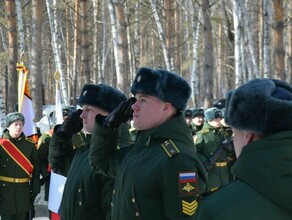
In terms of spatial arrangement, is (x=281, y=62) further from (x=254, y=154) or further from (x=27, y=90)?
(x=254, y=154)

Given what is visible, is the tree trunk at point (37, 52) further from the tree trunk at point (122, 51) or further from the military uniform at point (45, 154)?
the military uniform at point (45, 154)

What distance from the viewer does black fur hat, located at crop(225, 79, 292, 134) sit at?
71.0 inches

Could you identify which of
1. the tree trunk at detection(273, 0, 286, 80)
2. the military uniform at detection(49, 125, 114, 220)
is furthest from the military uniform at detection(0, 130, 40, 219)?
the tree trunk at detection(273, 0, 286, 80)

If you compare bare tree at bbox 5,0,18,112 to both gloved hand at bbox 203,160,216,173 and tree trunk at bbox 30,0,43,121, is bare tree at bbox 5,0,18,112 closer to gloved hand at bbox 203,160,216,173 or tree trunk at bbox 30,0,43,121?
tree trunk at bbox 30,0,43,121

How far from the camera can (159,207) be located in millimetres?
2979

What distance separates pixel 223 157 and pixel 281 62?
7.61m

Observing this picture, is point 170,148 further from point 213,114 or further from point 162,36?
point 162,36

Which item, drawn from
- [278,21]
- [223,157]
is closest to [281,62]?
[278,21]

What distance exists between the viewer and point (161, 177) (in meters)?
2.96

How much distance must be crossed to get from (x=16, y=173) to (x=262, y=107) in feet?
18.3

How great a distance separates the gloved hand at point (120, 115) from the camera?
11.6 feet

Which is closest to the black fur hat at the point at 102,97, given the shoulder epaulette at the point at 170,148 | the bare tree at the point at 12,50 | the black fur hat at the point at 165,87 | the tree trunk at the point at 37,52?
the black fur hat at the point at 165,87

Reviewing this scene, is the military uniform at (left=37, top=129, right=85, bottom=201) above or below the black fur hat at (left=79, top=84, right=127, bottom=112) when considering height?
below

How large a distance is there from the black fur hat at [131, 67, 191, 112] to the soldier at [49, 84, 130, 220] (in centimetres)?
80
